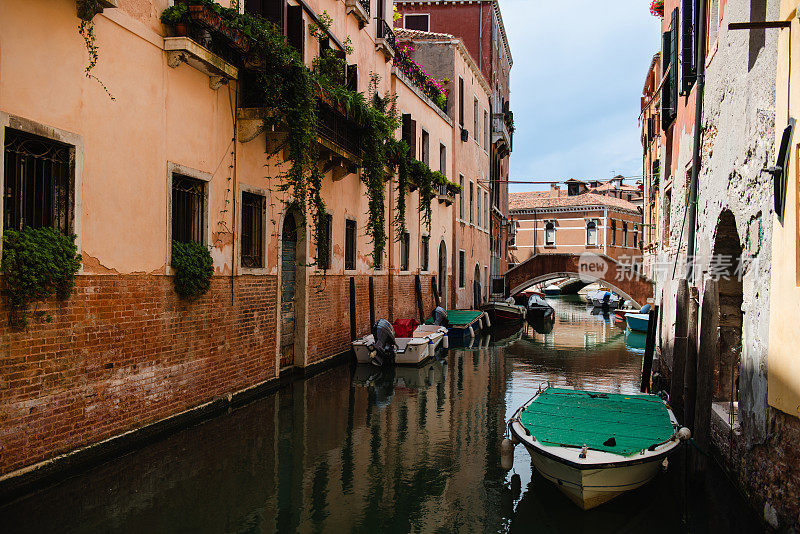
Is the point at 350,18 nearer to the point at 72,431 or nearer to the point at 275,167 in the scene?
the point at 275,167

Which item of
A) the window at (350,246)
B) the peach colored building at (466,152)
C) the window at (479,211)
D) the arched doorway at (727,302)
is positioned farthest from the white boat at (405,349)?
the window at (479,211)

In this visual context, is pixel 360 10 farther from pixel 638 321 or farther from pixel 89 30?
pixel 638 321

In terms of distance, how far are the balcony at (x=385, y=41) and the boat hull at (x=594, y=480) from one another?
33.3 feet

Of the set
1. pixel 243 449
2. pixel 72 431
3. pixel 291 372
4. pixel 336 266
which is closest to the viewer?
pixel 72 431

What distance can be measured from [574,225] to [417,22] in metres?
18.5

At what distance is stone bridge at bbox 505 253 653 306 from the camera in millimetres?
25469

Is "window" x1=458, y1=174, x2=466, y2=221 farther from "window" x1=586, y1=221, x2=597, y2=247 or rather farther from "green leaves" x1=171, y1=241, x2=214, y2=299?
"window" x1=586, y1=221, x2=597, y2=247

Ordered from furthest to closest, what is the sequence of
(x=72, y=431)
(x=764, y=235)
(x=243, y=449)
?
(x=243, y=449), (x=72, y=431), (x=764, y=235)

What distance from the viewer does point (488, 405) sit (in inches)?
342

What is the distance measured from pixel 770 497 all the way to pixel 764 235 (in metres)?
1.91

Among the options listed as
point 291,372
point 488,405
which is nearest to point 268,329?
point 291,372

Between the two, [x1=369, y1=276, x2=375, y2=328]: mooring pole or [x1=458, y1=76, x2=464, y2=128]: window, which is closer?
[x1=369, y1=276, x2=375, y2=328]: mooring pole

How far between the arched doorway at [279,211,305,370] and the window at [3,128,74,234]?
4.30 metres

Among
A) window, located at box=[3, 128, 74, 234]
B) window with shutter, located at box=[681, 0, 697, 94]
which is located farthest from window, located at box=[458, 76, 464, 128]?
window, located at box=[3, 128, 74, 234]
